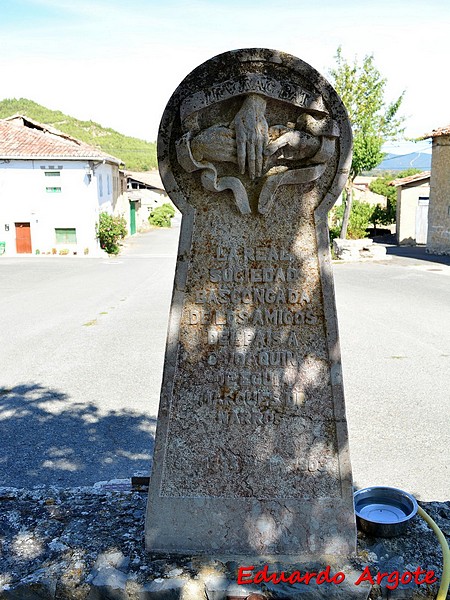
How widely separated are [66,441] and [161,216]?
4779 centimetres

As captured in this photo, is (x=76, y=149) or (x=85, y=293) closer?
(x=85, y=293)

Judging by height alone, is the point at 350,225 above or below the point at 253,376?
above

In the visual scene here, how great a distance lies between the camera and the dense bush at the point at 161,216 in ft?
172

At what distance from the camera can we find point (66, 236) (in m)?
29.0

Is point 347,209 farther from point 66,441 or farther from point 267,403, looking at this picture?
point 267,403

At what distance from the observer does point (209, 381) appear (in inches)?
115

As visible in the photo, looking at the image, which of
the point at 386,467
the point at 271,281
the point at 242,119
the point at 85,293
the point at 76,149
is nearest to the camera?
the point at 242,119

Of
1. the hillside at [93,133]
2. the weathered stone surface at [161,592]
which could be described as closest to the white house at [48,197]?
the weathered stone surface at [161,592]

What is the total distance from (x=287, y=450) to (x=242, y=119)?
1593 mm

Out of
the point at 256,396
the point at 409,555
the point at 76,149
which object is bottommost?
the point at 409,555

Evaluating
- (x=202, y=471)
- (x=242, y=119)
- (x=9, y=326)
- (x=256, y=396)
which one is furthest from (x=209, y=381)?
(x=9, y=326)

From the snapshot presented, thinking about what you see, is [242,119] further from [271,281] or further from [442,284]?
[442,284]

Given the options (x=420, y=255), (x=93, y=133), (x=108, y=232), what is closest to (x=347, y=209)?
(x=420, y=255)

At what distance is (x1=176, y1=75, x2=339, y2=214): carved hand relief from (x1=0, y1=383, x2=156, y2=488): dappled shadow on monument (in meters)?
2.87
